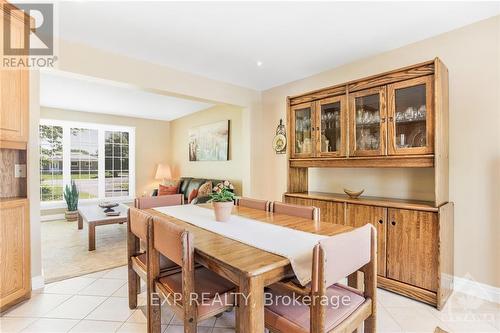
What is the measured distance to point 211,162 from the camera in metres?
5.38

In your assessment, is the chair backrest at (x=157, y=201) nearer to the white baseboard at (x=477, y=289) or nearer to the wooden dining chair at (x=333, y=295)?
the wooden dining chair at (x=333, y=295)

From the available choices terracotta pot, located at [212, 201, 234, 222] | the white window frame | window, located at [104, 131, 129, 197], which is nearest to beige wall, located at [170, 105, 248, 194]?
the white window frame

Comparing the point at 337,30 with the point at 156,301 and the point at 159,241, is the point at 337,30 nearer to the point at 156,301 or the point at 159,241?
the point at 159,241

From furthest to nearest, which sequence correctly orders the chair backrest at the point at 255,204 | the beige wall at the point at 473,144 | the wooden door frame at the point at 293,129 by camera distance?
the wooden door frame at the point at 293,129
the chair backrest at the point at 255,204
the beige wall at the point at 473,144

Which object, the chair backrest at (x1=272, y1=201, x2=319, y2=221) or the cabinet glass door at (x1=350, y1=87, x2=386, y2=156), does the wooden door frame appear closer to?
the cabinet glass door at (x1=350, y1=87, x2=386, y2=156)

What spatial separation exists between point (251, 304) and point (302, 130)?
2.43 metres

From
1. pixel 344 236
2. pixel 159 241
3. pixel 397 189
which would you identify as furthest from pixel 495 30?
pixel 159 241

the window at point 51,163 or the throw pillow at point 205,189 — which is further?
the window at point 51,163

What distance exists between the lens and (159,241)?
1397 millimetres

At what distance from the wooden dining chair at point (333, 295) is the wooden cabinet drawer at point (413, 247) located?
1033 mm

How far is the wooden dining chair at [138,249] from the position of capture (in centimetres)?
162

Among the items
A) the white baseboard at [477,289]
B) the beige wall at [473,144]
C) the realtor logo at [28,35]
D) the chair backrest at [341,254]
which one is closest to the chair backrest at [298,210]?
the chair backrest at [341,254]

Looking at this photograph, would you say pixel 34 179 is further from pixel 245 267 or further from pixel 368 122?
pixel 368 122

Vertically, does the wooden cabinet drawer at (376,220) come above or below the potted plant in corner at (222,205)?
below
